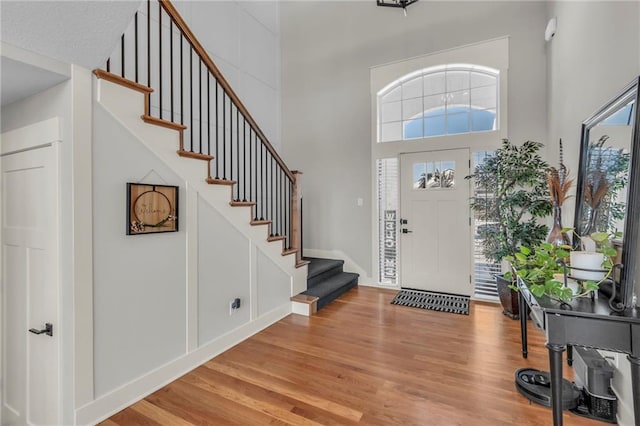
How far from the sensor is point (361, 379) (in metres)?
2.31

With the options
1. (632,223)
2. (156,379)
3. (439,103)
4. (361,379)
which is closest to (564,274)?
(632,223)

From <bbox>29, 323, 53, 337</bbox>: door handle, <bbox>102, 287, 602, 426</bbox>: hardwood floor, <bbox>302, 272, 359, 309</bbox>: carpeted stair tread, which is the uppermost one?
<bbox>29, 323, 53, 337</bbox>: door handle

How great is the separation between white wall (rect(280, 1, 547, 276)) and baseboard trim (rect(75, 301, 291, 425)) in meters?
2.45

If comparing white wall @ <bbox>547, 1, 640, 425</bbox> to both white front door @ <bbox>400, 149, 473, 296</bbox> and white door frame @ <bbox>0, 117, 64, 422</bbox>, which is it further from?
white door frame @ <bbox>0, 117, 64, 422</bbox>

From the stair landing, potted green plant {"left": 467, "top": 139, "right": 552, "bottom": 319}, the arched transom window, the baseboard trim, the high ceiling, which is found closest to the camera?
the high ceiling

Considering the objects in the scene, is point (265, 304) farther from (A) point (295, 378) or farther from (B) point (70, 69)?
(B) point (70, 69)

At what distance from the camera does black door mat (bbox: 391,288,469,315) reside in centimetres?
384

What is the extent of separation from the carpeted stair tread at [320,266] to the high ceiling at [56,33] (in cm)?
322

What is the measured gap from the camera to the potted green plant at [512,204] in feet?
10.8

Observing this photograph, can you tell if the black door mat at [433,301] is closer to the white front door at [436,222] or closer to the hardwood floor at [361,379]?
the white front door at [436,222]

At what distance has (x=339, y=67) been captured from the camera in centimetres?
514

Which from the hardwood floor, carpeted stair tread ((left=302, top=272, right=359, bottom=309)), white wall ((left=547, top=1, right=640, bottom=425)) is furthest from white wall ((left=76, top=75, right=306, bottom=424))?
white wall ((left=547, top=1, right=640, bottom=425))

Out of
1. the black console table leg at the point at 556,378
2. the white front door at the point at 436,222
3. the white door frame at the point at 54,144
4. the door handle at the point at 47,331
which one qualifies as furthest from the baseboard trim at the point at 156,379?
the white front door at the point at 436,222

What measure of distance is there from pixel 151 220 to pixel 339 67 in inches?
163
